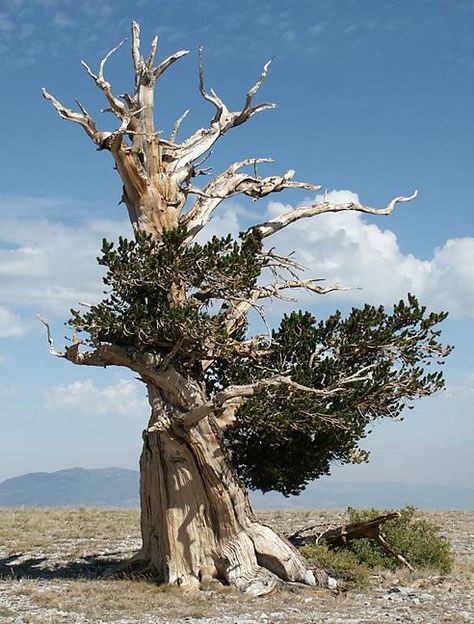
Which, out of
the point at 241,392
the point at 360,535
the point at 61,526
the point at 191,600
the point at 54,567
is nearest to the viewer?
the point at 191,600

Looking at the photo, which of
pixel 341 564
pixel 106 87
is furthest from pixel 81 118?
pixel 341 564

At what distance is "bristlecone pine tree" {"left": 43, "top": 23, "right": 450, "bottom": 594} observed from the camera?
20.6 m

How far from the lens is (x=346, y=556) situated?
2275 centimetres

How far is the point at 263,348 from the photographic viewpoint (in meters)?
23.0

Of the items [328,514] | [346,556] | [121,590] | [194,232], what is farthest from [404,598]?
[328,514]

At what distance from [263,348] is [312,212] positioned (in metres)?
5.01

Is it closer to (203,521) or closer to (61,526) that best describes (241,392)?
(203,521)

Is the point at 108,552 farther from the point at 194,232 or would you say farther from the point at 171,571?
the point at 194,232

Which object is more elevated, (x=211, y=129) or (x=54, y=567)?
(x=211, y=129)

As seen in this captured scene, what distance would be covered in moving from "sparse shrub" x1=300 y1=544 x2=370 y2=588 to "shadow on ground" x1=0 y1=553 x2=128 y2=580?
17.8 feet

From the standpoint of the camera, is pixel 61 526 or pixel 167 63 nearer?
pixel 167 63

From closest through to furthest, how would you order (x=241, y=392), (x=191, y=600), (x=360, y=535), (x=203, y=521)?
(x=191, y=600), (x=241, y=392), (x=203, y=521), (x=360, y=535)

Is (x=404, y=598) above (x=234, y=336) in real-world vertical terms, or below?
below

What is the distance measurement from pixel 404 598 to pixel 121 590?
22.6 feet
